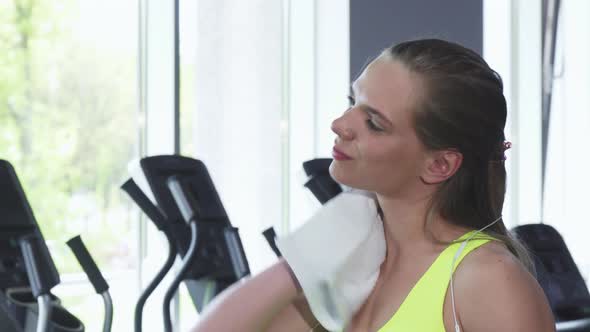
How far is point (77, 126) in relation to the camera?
394 centimetres

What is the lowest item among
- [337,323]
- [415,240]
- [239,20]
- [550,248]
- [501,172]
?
[550,248]

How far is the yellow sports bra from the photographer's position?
4.05 feet

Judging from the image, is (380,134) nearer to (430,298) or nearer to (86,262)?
(430,298)

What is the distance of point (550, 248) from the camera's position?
3127 millimetres

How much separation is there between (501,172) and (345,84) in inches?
131

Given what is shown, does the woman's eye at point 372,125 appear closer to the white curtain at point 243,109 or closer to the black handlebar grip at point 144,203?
the black handlebar grip at point 144,203

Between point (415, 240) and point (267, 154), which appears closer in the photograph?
point (415, 240)

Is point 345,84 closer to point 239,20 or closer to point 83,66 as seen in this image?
point 239,20

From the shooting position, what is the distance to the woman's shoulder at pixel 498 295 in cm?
115

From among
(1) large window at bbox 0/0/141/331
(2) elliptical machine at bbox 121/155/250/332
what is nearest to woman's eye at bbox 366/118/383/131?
(2) elliptical machine at bbox 121/155/250/332

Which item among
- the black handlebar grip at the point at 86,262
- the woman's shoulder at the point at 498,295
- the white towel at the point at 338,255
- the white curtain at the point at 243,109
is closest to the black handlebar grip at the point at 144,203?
the black handlebar grip at the point at 86,262

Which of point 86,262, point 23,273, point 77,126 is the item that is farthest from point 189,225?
point 77,126

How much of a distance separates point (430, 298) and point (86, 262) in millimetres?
1206

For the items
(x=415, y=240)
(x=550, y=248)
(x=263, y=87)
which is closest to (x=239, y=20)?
(x=263, y=87)
